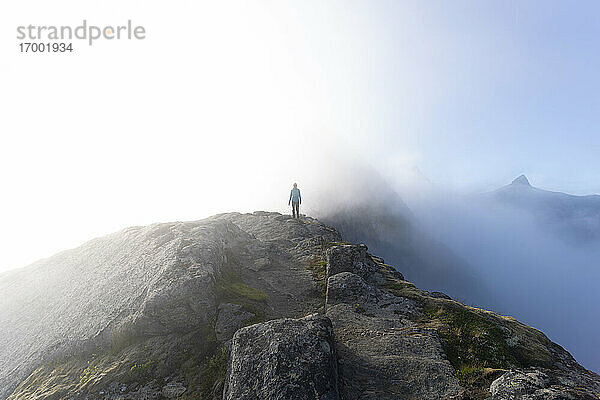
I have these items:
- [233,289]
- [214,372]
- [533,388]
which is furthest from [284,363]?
[533,388]

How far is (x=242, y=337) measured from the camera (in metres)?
14.1

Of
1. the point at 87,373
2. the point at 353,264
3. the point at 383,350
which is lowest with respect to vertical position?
the point at 87,373

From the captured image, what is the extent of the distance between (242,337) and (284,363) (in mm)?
3055

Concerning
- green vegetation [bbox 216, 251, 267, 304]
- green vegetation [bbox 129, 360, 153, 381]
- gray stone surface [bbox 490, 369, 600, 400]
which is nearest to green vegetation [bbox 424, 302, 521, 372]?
gray stone surface [bbox 490, 369, 600, 400]

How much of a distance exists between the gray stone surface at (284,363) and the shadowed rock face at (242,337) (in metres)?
0.06

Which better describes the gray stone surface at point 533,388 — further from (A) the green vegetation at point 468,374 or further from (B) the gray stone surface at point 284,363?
(B) the gray stone surface at point 284,363

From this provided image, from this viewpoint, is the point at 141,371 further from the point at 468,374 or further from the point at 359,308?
the point at 468,374

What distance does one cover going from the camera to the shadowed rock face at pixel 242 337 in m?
12.9

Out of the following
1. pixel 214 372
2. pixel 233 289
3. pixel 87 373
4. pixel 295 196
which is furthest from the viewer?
pixel 295 196

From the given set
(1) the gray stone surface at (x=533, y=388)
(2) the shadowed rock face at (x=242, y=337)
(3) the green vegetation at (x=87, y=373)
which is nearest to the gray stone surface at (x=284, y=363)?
(2) the shadowed rock face at (x=242, y=337)

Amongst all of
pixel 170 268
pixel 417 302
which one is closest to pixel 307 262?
pixel 417 302

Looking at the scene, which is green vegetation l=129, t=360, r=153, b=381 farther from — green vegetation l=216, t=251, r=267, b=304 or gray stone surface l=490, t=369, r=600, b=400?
gray stone surface l=490, t=369, r=600, b=400

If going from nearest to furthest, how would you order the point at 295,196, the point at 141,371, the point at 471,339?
the point at 141,371, the point at 471,339, the point at 295,196

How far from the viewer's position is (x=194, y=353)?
15.8 meters
